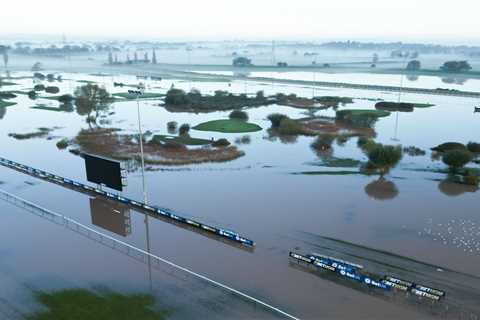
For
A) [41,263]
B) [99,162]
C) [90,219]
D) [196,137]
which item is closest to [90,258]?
[41,263]

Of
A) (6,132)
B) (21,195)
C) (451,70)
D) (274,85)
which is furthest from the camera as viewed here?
(451,70)

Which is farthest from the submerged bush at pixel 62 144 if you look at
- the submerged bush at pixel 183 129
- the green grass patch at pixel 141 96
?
the green grass patch at pixel 141 96

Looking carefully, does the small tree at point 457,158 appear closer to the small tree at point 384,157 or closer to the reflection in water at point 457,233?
the small tree at point 384,157

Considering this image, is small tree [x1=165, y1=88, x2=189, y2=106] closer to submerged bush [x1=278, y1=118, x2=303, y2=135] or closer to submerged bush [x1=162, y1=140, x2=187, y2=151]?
submerged bush [x1=278, y1=118, x2=303, y2=135]

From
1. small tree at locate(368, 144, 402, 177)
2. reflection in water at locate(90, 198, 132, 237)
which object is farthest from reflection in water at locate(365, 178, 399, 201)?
reflection in water at locate(90, 198, 132, 237)

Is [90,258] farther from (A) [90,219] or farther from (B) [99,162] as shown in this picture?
(B) [99,162]

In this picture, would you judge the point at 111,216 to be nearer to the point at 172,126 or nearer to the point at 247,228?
the point at 247,228

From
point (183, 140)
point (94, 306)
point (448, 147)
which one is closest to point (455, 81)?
point (448, 147)
